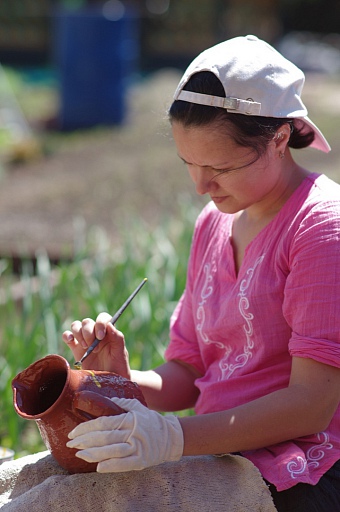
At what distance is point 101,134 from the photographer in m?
8.81

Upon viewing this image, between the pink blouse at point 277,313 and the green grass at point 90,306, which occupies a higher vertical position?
the pink blouse at point 277,313

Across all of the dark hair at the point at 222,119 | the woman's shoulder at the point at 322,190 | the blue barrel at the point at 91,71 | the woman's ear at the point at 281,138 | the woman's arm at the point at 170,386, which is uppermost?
the dark hair at the point at 222,119

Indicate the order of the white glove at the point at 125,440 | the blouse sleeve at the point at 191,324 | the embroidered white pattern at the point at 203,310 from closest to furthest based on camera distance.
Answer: the white glove at the point at 125,440 < the embroidered white pattern at the point at 203,310 < the blouse sleeve at the point at 191,324

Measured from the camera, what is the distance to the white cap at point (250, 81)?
1.57 meters

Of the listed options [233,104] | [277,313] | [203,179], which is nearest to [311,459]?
[277,313]

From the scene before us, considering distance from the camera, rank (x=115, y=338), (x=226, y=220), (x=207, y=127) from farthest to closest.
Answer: (x=226, y=220) < (x=115, y=338) < (x=207, y=127)

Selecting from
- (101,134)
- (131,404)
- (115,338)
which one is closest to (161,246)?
(115,338)

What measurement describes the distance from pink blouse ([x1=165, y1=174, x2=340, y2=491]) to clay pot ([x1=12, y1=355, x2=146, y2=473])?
0.78 feet

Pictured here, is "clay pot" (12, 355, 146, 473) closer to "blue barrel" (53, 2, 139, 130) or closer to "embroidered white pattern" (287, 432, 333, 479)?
"embroidered white pattern" (287, 432, 333, 479)

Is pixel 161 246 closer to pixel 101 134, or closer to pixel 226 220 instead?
pixel 226 220

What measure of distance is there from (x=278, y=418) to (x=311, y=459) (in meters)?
0.11

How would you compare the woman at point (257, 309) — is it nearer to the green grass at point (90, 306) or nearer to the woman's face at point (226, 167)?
the woman's face at point (226, 167)

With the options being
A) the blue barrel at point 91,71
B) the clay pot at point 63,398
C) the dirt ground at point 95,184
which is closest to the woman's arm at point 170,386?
the clay pot at point 63,398

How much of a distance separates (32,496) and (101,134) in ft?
24.6
